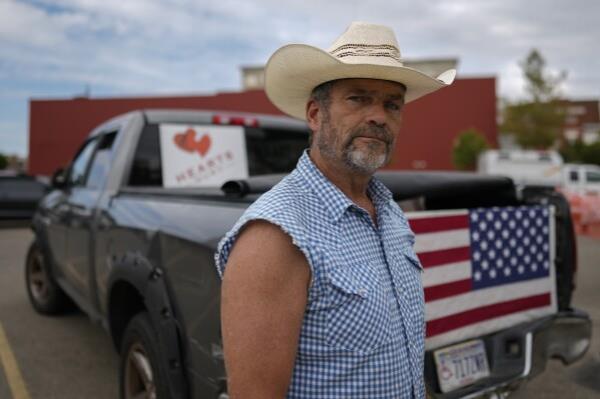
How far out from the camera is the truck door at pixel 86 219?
357 cm

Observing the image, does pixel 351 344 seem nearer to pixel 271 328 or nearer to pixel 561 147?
pixel 271 328

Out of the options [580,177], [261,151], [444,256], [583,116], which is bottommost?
[444,256]

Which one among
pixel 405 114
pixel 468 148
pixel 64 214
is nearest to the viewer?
pixel 64 214

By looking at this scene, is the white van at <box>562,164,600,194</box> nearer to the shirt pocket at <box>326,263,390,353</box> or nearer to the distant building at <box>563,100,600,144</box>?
the shirt pocket at <box>326,263,390,353</box>

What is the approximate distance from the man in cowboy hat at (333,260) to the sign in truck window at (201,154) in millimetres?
2273

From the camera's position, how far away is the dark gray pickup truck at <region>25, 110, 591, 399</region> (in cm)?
224

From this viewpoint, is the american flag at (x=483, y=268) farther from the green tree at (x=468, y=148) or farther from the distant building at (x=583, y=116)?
the distant building at (x=583, y=116)

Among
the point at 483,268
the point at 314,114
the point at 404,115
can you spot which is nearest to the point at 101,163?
the point at 483,268

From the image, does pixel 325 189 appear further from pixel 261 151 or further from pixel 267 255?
pixel 261 151

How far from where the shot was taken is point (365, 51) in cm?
146

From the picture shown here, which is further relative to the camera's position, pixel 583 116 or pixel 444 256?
pixel 583 116

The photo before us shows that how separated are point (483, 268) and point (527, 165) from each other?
1863cm

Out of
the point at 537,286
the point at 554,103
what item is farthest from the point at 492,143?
the point at 537,286

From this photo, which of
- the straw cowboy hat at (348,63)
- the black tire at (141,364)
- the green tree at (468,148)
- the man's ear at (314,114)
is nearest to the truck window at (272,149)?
the black tire at (141,364)
